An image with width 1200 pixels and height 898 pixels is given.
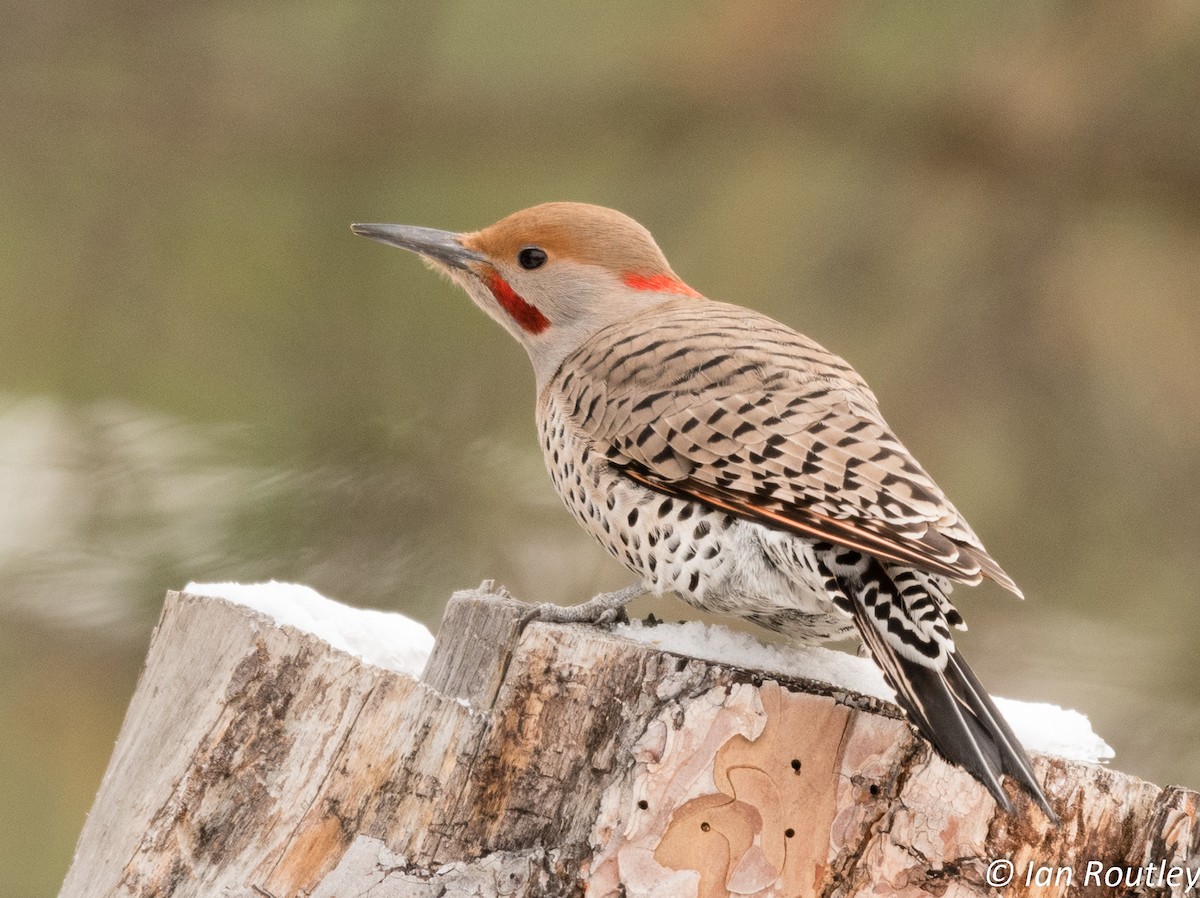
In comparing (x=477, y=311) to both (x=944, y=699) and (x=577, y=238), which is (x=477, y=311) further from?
(x=944, y=699)

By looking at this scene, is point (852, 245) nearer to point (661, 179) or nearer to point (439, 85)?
point (661, 179)

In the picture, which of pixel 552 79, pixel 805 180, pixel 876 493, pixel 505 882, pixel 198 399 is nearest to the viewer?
pixel 505 882

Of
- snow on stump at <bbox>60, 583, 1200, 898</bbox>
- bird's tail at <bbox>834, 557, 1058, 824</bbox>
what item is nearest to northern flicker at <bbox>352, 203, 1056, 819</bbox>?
bird's tail at <bbox>834, 557, 1058, 824</bbox>

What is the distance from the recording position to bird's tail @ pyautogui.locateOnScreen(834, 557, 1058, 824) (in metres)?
1.82

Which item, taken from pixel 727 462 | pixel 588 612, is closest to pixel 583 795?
pixel 588 612

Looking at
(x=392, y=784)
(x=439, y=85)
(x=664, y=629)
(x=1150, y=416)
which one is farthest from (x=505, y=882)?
(x=1150, y=416)

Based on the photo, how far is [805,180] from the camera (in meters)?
3.22

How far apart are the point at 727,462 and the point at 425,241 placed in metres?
1.02

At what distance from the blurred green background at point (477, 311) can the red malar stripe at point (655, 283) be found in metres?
0.17

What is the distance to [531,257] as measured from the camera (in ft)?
10.4

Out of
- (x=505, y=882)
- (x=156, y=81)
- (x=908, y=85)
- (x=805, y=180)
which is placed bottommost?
(x=505, y=882)

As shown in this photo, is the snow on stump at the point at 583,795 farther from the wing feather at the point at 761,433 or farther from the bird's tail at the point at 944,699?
the wing feather at the point at 761,433

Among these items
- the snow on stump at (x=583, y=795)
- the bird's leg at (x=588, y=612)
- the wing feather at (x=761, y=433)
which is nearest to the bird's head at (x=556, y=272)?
the wing feather at (x=761, y=433)

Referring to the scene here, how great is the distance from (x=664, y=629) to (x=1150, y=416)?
5.38 feet
